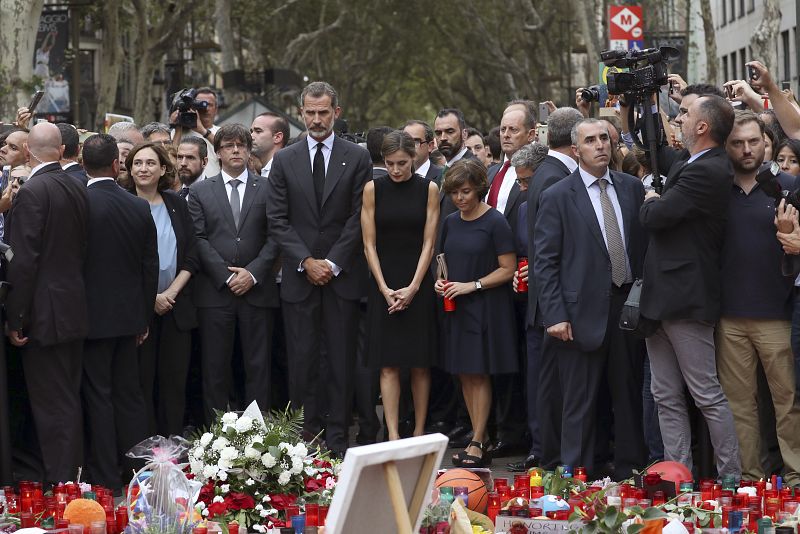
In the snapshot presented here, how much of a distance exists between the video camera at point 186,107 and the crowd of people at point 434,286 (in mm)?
1379

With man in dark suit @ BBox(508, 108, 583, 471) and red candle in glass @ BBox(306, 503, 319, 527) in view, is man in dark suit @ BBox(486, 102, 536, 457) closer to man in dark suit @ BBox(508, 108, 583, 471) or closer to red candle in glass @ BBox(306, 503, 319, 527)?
man in dark suit @ BBox(508, 108, 583, 471)

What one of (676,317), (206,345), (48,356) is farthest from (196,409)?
(676,317)

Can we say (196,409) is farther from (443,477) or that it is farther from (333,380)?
(443,477)

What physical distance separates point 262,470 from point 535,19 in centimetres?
3572

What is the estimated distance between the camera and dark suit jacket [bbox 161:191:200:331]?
11703 millimetres

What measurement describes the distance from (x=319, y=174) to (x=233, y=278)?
108 centimetres

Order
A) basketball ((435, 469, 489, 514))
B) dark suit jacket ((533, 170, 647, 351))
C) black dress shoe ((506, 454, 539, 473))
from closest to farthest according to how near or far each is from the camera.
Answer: basketball ((435, 469, 489, 514)) → dark suit jacket ((533, 170, 647, 351)) → black dress shoe ((506, 454, 539, 473))

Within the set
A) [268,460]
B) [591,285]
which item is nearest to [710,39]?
[591,285]

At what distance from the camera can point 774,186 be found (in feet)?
30.6

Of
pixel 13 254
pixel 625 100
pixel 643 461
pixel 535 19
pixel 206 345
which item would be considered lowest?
pixel 643 461

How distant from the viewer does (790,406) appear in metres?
9.57

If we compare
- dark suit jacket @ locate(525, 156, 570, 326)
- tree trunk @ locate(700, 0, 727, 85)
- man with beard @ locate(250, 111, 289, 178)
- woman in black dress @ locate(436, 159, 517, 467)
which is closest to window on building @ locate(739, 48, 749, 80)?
tree trunk @ locate(700, 0, 727, 85)

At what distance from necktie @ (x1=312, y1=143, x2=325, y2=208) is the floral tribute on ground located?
11.8 ft

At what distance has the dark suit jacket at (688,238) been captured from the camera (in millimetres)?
9211
